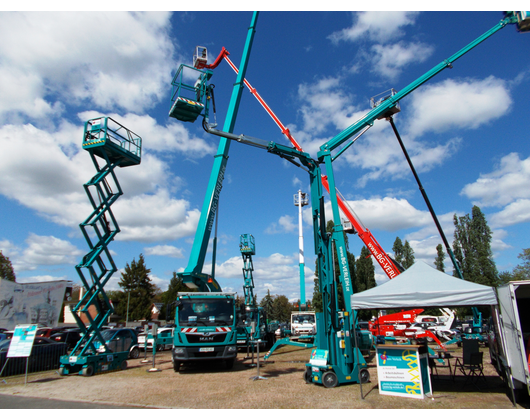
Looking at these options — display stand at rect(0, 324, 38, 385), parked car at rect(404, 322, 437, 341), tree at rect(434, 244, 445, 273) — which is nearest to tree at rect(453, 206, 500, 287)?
tree at rect(434, 244, 445, 273)

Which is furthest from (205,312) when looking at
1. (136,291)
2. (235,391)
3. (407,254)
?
(407,254)

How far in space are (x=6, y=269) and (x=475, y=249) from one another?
67.0 metres

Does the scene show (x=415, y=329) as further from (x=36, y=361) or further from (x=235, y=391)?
(x=36, y=361)

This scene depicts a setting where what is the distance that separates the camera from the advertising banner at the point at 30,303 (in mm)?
30406

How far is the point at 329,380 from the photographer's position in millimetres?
8727

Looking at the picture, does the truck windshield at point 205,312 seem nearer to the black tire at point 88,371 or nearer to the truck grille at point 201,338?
the truck grille at point 201,338

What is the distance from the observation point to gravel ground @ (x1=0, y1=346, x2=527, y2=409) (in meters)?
7.20

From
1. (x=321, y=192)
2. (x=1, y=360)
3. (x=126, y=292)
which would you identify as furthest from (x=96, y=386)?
(x=126, y=292)

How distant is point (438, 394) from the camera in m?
7.93

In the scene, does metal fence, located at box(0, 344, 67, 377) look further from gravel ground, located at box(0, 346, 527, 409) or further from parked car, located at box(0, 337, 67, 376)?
gravel ground, located at box(0, 346, 527, 409)

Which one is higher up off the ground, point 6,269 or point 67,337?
point 6,269

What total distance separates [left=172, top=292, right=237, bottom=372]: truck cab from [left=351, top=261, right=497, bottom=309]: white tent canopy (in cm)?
586

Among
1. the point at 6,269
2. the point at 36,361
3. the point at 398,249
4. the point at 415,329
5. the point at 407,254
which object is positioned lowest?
the point at 36,361

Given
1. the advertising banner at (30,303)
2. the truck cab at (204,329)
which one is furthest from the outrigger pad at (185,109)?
the advertising banner at (30,303)
